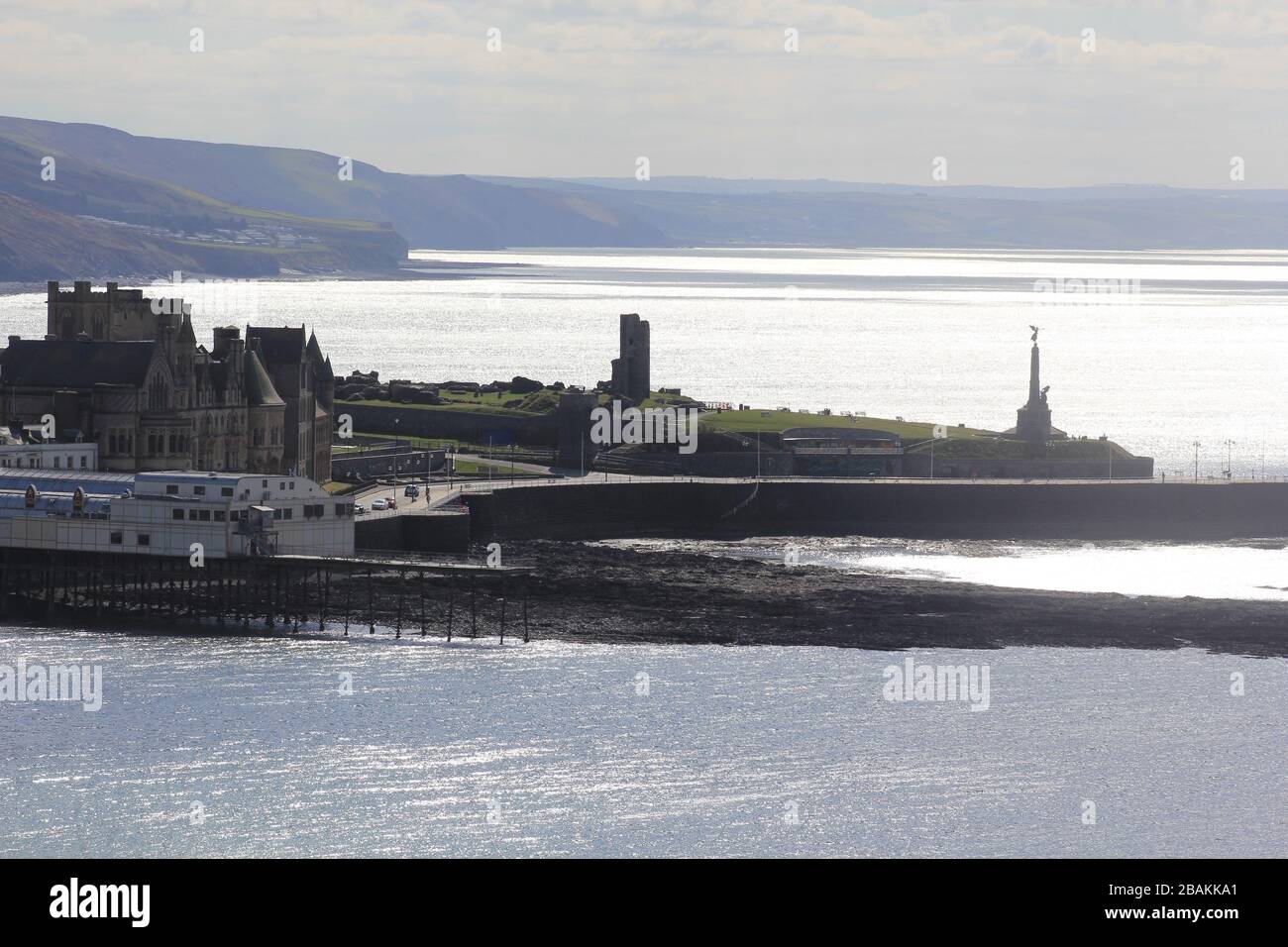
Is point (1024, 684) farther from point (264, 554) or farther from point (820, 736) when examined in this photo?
point (264, 554)

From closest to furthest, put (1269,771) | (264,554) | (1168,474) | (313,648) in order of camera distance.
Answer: (1269,771)
(313,648)
(264,554)
(1168,474)

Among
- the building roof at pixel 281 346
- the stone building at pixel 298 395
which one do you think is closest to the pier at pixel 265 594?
the stone building at pixel 298 395

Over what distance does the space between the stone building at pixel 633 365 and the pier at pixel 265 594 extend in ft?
186

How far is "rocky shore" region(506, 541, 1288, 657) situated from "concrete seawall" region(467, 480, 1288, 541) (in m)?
15.7

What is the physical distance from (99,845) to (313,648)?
24.8m

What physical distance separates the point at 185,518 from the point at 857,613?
84.7 ft

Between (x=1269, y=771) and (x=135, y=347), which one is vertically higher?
(x=135, y=347)

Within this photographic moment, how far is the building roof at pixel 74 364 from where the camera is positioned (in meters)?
102

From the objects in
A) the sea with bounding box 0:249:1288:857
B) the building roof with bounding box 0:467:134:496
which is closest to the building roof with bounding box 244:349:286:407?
the building roof with bounding box 0:467:134:496

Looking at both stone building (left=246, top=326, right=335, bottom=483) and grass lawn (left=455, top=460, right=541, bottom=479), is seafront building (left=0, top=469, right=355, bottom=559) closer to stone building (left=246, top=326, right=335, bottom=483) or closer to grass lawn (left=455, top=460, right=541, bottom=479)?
stone building (left=246, top=326, right=335, bottom=483)

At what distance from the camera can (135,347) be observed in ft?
337

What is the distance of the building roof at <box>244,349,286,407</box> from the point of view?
108 metres

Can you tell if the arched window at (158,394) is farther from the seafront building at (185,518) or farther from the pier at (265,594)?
the pier at (265,594)
